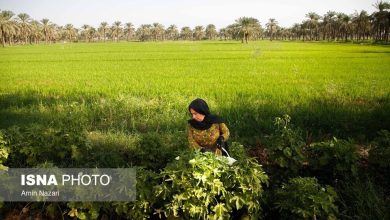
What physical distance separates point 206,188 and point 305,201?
1.04 meters

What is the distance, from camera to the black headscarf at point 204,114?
14.0 feet

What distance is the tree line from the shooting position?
75188 mm

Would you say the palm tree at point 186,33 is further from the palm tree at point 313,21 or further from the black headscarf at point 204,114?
the black headscarf at point 204,114

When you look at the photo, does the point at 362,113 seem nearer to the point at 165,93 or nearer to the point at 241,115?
the point at 241,115

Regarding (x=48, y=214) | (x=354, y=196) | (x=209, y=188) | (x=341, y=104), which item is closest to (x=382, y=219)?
(x=354, y=196)

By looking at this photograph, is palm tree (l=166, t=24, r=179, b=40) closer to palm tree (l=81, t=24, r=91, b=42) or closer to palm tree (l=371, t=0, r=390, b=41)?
palm tree (l=81, t=24, r=91, b=42)

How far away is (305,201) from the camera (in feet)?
12.0

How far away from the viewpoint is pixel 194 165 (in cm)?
372

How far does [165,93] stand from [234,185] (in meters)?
8.93

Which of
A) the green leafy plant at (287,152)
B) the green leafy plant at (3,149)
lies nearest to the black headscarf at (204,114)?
the green leafy plant at (287,152)

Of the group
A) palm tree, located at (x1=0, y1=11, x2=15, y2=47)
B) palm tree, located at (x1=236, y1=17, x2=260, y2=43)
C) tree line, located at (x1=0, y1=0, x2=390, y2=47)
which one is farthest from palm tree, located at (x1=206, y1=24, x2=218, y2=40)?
palm tree, located at (x1=0, y1=11, x2=15, y2=47)

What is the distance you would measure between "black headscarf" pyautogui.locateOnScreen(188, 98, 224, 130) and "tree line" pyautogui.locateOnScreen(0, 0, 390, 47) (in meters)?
67.3

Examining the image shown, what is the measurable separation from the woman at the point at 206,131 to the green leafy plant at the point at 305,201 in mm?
1011

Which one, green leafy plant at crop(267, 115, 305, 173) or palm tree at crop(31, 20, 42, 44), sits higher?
palm tree at crop(31, 20, 42, 44)
